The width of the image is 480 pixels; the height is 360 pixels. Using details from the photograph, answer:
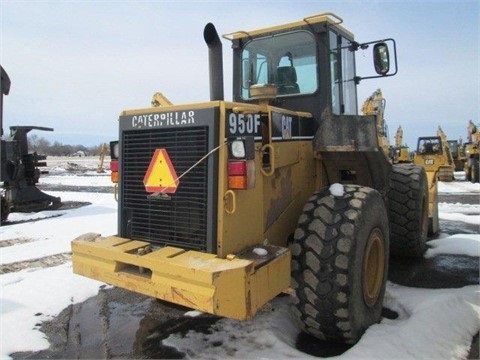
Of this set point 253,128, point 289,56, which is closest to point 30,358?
point 253,128

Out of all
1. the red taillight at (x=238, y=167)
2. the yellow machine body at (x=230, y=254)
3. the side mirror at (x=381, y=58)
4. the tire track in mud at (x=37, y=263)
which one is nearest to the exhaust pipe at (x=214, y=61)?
the yellow machine body at (x=230, y=254)

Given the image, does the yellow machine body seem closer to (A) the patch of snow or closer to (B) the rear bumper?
(B) the rear bumper

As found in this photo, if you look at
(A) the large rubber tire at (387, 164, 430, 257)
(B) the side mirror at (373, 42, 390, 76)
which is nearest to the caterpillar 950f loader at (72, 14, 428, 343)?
(B) the side mirror at (373, 42, 390, 76)

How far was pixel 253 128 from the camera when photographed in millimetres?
3393

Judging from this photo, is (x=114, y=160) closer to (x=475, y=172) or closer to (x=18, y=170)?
(x=18, y=170)

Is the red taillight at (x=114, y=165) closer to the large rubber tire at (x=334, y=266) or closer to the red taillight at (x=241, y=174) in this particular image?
the red taillight at (x=241, y=174)

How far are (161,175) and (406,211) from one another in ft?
12.1

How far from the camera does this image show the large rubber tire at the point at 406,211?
5.70 m

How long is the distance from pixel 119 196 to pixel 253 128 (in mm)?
1454

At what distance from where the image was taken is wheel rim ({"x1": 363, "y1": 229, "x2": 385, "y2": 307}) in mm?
3699

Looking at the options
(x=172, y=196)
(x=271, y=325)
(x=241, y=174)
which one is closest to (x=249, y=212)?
(x=241, y=174)

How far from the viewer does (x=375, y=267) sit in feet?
12.7

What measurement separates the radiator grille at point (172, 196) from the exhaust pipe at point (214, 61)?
41cm

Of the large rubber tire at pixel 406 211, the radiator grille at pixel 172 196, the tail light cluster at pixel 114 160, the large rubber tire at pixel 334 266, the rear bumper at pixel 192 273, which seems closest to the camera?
the rear bumper at pixel 192 273
